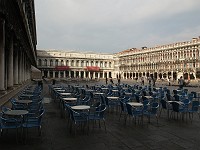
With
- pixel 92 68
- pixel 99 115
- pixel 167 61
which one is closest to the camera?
pixel 99 115

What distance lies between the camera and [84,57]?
107062 mm

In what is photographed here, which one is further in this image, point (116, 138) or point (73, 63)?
point (73, 63)

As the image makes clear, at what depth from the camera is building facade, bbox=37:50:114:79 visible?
9794 centimetres

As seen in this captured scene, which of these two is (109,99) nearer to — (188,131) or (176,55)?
(188,131)

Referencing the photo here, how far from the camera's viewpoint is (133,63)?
97312 mm

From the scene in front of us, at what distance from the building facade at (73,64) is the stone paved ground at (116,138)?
9270 cm

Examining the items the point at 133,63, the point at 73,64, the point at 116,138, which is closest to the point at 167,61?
the point at 133,63

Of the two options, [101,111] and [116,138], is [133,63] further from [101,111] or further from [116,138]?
[116,138]

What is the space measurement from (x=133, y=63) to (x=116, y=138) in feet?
303

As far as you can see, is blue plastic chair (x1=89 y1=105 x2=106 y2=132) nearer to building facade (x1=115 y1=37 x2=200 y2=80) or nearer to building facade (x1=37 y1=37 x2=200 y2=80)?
building facade (x1=115 y1=37 x2=200 y2=80)

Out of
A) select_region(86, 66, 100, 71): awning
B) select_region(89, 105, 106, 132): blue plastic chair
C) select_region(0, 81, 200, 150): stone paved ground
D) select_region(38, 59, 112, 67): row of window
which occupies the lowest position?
select_region(0, 81, 200, 150): stone paved ground

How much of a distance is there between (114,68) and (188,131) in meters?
107

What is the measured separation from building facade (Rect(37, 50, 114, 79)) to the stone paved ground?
304ft

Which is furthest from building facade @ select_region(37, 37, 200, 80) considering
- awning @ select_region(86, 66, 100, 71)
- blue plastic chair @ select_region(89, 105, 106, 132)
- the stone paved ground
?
blue plastic chair @ select_region(89, 105, 106, 132)
